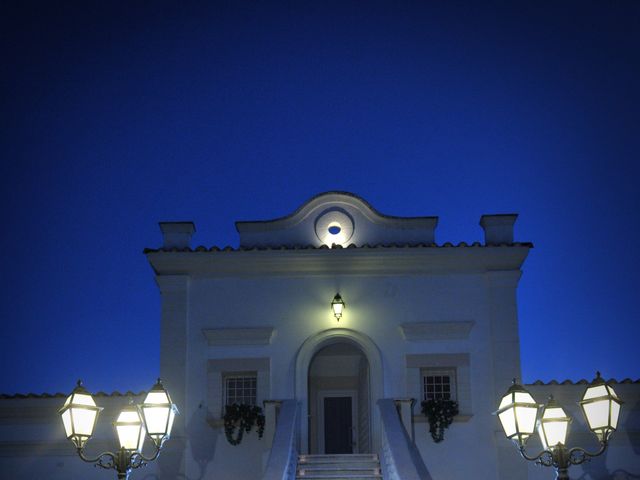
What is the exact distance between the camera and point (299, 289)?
21203 mm

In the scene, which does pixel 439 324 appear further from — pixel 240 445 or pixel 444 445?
pixel 240 445

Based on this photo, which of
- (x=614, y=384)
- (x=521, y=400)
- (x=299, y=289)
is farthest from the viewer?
(x=299, y=289)

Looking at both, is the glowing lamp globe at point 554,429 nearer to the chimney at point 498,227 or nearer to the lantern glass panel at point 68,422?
the lantern glass panel at point 68,422

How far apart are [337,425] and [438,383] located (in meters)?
4.02

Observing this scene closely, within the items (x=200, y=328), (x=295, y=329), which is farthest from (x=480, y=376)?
(x=200, y=328)

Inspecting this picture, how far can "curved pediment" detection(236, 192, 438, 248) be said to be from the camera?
849 inches

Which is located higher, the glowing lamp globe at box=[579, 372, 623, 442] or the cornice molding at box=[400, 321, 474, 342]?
the cornice molding at box=[400, 321, 474, 342]

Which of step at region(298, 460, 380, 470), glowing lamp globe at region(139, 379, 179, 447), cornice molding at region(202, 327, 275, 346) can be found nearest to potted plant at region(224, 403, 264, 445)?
cornice molding at region(202, 327, 275, 346)

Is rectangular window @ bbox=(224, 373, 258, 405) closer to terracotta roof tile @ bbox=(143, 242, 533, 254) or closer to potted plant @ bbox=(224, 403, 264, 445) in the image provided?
potted plant @ bbox=(224, 403, 264, 445)

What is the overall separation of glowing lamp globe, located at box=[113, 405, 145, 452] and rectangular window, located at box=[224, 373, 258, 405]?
904 cm

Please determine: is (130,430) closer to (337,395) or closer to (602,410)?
(602,410)

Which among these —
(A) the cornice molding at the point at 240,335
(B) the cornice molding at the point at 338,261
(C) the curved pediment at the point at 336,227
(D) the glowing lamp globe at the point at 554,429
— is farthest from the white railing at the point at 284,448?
(D) the glowing lamp globe at the point at 554,429

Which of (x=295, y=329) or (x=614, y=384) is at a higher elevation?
(x=295, y=329)

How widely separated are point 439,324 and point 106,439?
7.53 meters
